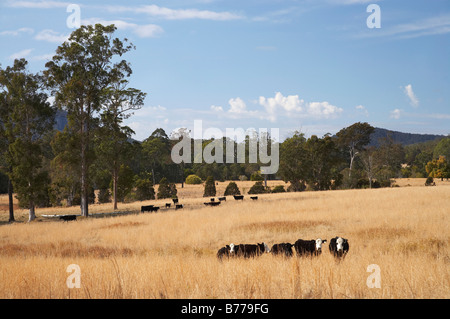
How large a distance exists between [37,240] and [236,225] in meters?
10.5

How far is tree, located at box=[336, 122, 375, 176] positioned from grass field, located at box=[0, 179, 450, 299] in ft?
215

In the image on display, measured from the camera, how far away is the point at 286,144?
68438mm

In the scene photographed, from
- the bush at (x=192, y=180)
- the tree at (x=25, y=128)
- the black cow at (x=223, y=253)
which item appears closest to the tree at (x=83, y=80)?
the tree at (x=25, y=128)

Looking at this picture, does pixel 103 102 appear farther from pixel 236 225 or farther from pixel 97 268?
pixel 97 268

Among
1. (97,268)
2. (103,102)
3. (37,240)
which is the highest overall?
(103,102)

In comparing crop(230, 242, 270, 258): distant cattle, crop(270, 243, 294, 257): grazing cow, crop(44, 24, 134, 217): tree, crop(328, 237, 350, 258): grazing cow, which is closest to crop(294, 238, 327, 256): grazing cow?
crop(270, 243, 294, 257): grazing cow

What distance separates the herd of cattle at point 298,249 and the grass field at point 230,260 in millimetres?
455

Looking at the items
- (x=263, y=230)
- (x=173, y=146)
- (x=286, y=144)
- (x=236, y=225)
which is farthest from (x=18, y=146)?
(x=173, y=146)

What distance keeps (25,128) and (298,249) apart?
112 feet

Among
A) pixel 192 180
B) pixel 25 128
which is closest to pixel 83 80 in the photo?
pixel 25 128

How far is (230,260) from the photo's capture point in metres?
11.1

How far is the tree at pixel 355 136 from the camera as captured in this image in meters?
89.4

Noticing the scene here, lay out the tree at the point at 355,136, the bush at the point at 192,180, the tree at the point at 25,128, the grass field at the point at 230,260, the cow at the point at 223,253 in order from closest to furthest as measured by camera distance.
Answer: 1. the grass field at the point at 230,260
2. the cow at the point at 223,253
3. the tree at the point at 25,128
4. the tree at the point at 355,136
5. the bush at the point at 192,180

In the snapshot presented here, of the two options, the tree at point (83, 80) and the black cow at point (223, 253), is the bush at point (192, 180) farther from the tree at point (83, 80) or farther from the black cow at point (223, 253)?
the black cow at point (223, 253)
